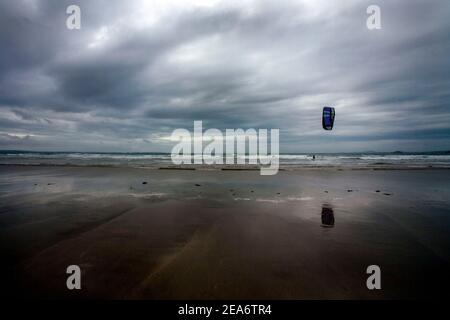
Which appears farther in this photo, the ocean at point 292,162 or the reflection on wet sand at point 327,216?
the ocean at point 292,162

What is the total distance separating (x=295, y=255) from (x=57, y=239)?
12.4 feet

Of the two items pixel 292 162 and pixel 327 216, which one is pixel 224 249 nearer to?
pixel 327 216

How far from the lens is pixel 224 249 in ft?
10.9

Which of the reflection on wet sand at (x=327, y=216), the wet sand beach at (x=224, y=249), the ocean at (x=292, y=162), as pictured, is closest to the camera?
the wet sand beach at (x=224, y=249)

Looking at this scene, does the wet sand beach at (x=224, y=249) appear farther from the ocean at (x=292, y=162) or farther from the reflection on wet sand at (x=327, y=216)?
the ocean at (x=292, y=162)

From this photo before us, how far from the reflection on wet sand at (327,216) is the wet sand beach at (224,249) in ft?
0.08

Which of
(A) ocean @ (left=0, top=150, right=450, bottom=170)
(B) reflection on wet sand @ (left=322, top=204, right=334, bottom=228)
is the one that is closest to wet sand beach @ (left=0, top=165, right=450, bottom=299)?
(B) reflection on wet sand @ (left=322, top=204, right=334, bottom=228)

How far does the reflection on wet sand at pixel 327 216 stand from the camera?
178 inches

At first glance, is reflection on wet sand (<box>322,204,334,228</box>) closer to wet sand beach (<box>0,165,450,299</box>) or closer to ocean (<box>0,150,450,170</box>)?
wet sand beach (<box>0,165,450,299</box>)

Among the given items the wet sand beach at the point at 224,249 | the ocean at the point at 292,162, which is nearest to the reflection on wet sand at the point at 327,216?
the wet sand beach at the point at 224,249

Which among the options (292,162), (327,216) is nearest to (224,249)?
(327,216)

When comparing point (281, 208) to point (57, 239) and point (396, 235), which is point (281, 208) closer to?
point (396, 235)
